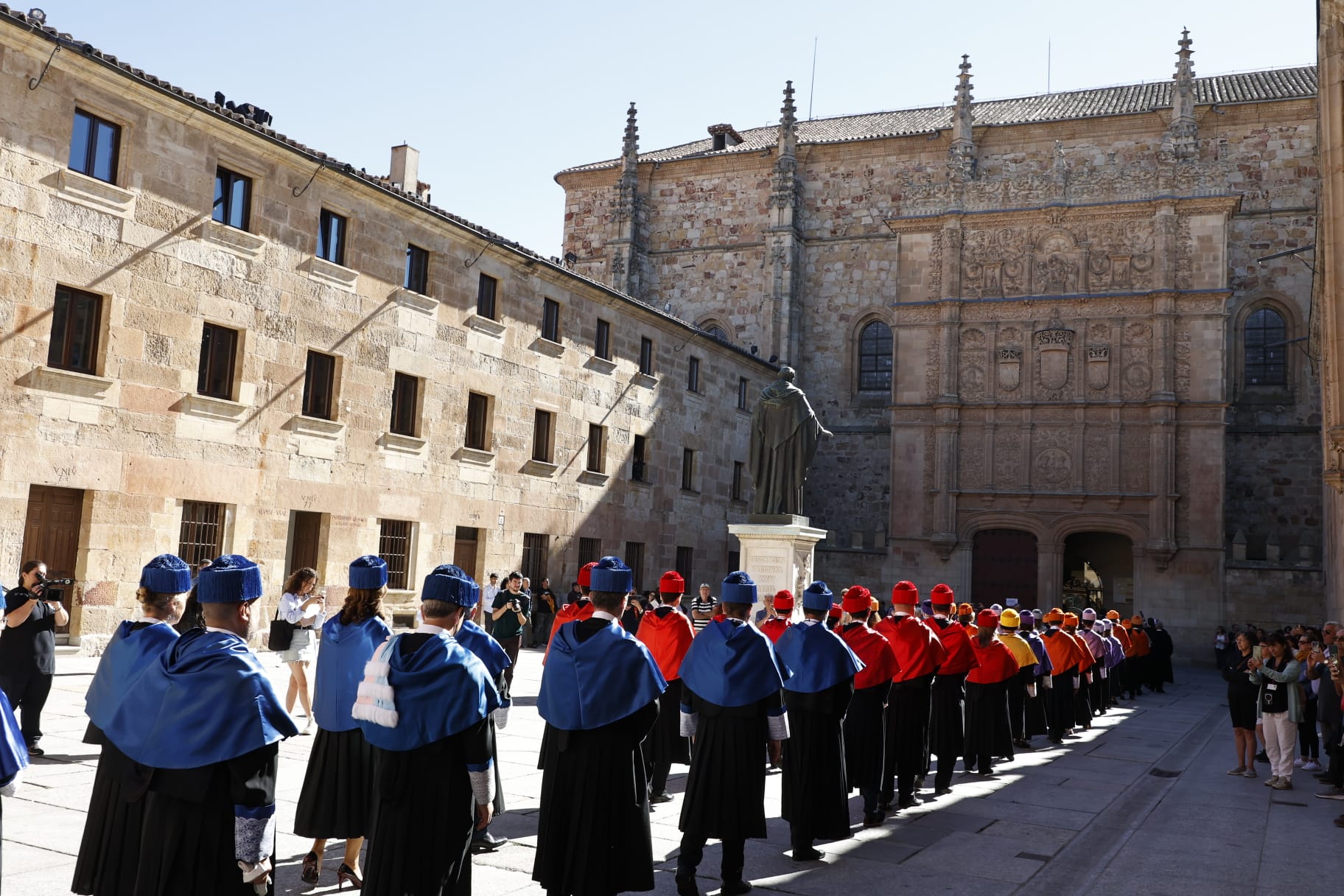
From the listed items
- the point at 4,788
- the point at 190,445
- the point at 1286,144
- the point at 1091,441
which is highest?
the point at 1286,144

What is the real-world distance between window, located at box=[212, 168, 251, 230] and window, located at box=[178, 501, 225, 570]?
4712mm

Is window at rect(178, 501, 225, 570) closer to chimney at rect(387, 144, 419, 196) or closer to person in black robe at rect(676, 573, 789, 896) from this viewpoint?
chimney at rect(387, 144, 419, 196)

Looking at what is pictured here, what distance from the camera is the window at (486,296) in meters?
24.4

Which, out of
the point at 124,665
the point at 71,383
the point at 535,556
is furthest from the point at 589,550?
the point at 124,665

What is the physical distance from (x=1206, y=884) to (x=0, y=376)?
15250 mm

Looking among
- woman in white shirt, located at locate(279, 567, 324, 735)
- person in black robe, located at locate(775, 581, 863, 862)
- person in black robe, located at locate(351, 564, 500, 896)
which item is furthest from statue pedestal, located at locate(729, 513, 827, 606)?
person in black robe, located at locate(351, 564, 500, 896)

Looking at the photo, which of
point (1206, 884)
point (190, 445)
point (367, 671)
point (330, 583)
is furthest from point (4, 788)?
point (330, 583)

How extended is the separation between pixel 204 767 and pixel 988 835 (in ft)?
21.5

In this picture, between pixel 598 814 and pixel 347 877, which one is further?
pixel 347 877

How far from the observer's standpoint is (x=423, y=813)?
17.0ft

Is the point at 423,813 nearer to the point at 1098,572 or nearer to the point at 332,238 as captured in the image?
the point at 332,238

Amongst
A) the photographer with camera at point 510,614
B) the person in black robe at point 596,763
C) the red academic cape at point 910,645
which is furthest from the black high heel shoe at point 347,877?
the photographer with camera at point 510,614

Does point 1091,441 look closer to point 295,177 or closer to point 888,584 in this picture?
point 888,584

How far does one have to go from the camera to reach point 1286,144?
1321 inches
